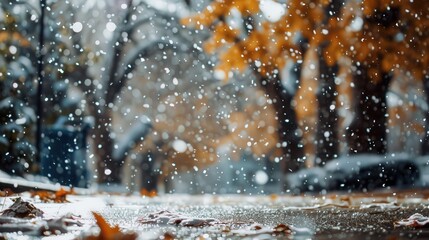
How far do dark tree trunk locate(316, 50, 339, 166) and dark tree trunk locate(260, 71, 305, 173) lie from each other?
3.20 feet

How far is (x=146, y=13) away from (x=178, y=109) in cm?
1220

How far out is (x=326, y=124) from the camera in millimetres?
20781

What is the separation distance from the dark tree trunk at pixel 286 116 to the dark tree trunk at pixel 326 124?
0.98 metres

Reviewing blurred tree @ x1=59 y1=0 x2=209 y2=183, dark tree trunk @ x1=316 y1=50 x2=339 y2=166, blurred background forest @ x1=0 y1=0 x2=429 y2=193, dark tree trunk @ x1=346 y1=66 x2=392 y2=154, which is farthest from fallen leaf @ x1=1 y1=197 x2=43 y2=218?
blurred tree @ x1=59 y1=0 x2=209 y2=183

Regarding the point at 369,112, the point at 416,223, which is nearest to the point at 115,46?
the point at 369,112

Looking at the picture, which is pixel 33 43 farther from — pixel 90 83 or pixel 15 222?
pixel 15 222

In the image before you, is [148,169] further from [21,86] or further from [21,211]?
[21,211]

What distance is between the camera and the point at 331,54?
17.8 metres

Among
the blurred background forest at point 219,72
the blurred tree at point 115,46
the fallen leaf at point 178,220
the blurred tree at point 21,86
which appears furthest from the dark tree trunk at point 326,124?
the fallen leaf at point 178,220

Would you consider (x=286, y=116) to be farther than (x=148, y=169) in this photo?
No

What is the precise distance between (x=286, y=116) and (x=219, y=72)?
3177 mm


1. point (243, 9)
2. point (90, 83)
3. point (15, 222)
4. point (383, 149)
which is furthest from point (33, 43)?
point (15, 222)

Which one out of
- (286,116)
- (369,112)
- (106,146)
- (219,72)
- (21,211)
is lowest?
(21,211)

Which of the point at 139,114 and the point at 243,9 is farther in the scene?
the point at 139,114
